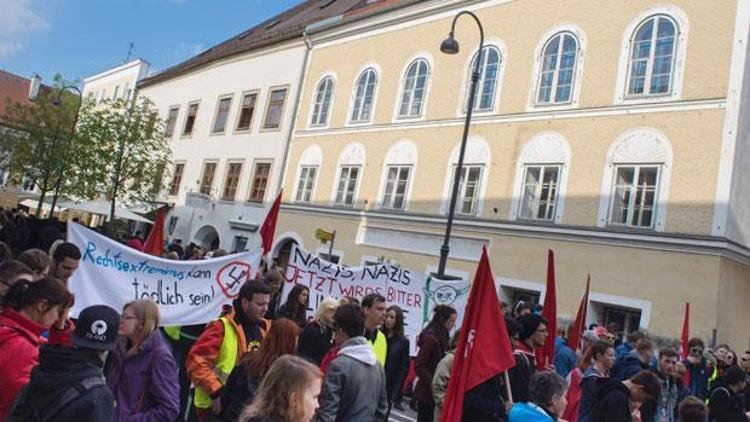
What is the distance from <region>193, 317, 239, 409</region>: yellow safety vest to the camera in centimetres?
467

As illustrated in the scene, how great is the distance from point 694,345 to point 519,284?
7124 millimetres

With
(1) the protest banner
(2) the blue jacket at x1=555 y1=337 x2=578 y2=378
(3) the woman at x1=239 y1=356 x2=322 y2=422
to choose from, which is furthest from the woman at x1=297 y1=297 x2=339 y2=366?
(2) the blue jacket at x1=555 y1=337 x2=578 y2=378

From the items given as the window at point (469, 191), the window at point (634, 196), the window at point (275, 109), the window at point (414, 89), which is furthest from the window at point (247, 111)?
the window at point (634, 196)

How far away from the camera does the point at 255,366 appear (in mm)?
4199

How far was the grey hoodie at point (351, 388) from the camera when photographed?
4184 millimetres

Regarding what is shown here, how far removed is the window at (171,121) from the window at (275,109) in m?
9.74

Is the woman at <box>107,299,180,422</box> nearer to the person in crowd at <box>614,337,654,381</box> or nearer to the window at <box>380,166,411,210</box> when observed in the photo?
the person in crowd at <box>614,337,654,381</box>

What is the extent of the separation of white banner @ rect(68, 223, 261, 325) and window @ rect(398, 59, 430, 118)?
15755 mm

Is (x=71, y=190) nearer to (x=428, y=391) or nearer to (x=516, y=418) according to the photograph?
(x=428, y=391)

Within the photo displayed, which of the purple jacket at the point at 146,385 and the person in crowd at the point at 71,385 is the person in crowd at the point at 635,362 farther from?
the person in crowd at the point at 71,385

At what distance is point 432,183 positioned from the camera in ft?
67.2

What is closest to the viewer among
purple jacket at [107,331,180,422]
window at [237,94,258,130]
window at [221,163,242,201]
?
purple jacket at [107,331,180,422]

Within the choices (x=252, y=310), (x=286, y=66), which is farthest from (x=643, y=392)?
(x=286, y=66)

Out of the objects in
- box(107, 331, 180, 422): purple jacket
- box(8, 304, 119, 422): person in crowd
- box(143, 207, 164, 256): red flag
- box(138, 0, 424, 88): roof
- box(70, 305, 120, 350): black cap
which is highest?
box(138, 0, 424, 88): roof
